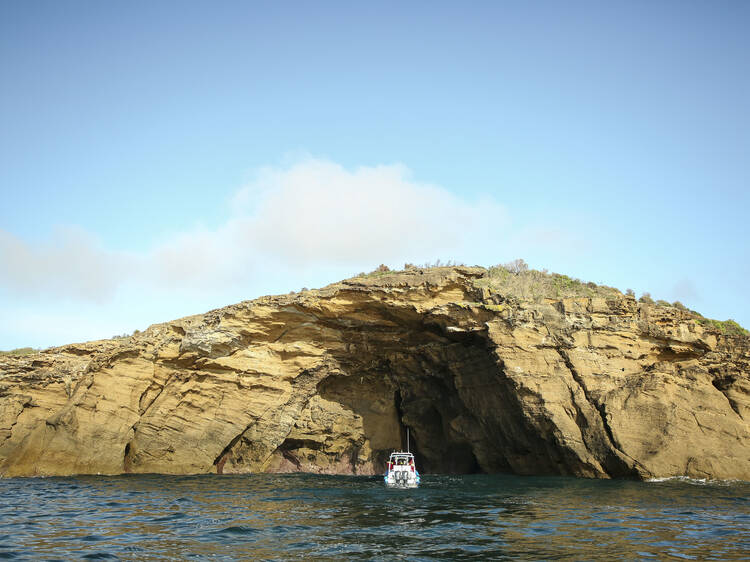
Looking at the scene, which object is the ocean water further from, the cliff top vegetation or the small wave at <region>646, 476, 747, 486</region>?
the cliff top vegetation

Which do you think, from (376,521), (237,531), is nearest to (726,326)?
(376,521)

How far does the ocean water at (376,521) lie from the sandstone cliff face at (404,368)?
244cm

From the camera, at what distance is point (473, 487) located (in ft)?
76.5

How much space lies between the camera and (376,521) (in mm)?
15336

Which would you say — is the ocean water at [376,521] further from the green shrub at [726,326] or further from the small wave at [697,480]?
the green shrub at [726,326]

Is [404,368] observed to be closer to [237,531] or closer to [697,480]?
[697,480]

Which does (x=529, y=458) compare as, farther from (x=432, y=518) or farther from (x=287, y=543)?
(x=287, y=543)

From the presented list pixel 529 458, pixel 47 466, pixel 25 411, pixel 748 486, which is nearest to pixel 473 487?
pixel 529 458

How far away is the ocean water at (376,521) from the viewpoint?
1164cm

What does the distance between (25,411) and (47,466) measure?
3516 millimetres

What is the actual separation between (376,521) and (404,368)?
1847cm

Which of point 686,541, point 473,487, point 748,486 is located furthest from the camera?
point 473,487

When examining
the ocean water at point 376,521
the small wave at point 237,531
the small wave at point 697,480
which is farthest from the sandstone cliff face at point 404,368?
the small wave at point 237,531

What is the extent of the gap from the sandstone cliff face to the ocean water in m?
2.44
